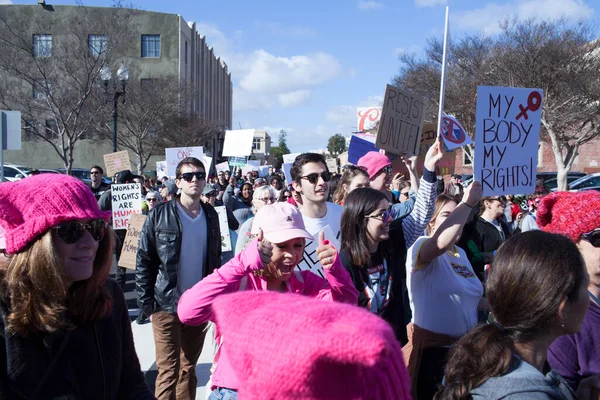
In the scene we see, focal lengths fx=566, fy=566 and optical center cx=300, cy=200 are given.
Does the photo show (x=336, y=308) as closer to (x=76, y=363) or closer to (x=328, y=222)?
(x=76, y=363)

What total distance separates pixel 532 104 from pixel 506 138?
0.37 m

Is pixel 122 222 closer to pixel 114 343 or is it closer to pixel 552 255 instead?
pixel 114 343

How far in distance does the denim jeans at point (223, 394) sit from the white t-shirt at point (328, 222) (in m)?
1.85

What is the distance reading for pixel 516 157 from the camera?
4273mm

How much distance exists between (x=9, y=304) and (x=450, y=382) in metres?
1.53

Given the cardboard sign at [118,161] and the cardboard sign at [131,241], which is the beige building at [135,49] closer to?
the cardboard sign at [118,161]

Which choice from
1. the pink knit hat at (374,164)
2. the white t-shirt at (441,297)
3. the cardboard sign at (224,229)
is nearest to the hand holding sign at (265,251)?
the white t-shirt at (441,297)

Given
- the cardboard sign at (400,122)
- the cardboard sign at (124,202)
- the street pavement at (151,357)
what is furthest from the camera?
the cardboard sign at (124,202)

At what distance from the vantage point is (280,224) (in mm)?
2701

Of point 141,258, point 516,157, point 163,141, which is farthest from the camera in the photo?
point 163,141

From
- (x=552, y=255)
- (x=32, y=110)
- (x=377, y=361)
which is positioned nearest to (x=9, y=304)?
(x=377, y=361)

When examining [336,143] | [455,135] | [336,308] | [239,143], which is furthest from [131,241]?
[336,143]

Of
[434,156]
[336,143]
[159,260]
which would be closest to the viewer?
[434,156]

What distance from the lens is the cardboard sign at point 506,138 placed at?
13.5ft
